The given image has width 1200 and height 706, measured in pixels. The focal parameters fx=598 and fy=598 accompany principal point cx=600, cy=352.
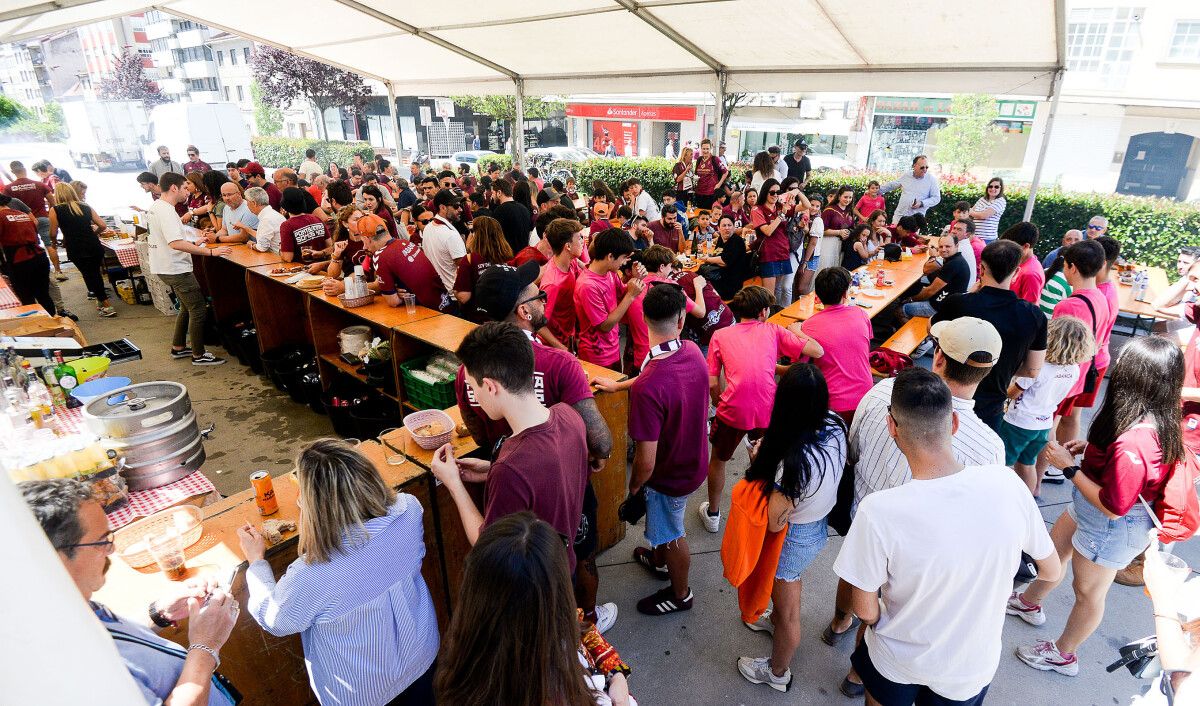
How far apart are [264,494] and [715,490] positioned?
9.00 ft

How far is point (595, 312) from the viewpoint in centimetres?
421

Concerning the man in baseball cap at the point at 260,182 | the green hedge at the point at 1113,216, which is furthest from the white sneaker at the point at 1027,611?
the man in baseball cap at the point at 260,182

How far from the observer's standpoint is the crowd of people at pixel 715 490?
162 cm

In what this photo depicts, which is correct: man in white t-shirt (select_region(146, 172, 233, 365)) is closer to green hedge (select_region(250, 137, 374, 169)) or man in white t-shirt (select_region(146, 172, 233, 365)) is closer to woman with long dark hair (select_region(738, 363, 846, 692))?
woman with long dark hair (select_region(738, 363, 846, 692))

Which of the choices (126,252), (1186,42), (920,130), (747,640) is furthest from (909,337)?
(920,130)

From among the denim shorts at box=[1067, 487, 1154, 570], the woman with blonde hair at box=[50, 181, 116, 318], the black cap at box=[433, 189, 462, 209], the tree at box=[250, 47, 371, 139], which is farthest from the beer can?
the tree at box=[250, 47, 371, 139]

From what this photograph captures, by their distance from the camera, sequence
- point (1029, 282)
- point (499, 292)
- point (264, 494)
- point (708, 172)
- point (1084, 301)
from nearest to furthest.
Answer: point (264, 494) → point (499, 292) → point (1084, 301) → point (1029, 282) → point (708, 172)

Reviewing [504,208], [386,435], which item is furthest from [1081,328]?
[504,208]

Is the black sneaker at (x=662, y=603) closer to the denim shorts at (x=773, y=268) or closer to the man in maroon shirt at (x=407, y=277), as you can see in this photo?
the man in maroon shirt at (x=407, y=277)

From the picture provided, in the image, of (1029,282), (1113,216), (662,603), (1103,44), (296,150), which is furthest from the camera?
(296,150)

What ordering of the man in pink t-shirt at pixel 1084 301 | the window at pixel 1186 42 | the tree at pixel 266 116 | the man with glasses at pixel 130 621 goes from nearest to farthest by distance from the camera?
the man with glasses at pixel 130 621 < the man in pink t-shirt at pixel 1084 301 < the window at pixel 1186 42 < the tree at pixel 266 116

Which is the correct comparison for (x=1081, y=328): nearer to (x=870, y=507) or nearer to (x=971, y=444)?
(x=971, y=444)

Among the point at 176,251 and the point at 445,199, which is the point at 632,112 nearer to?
the point at 445,199

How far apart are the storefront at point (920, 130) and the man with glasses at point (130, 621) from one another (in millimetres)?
25757
